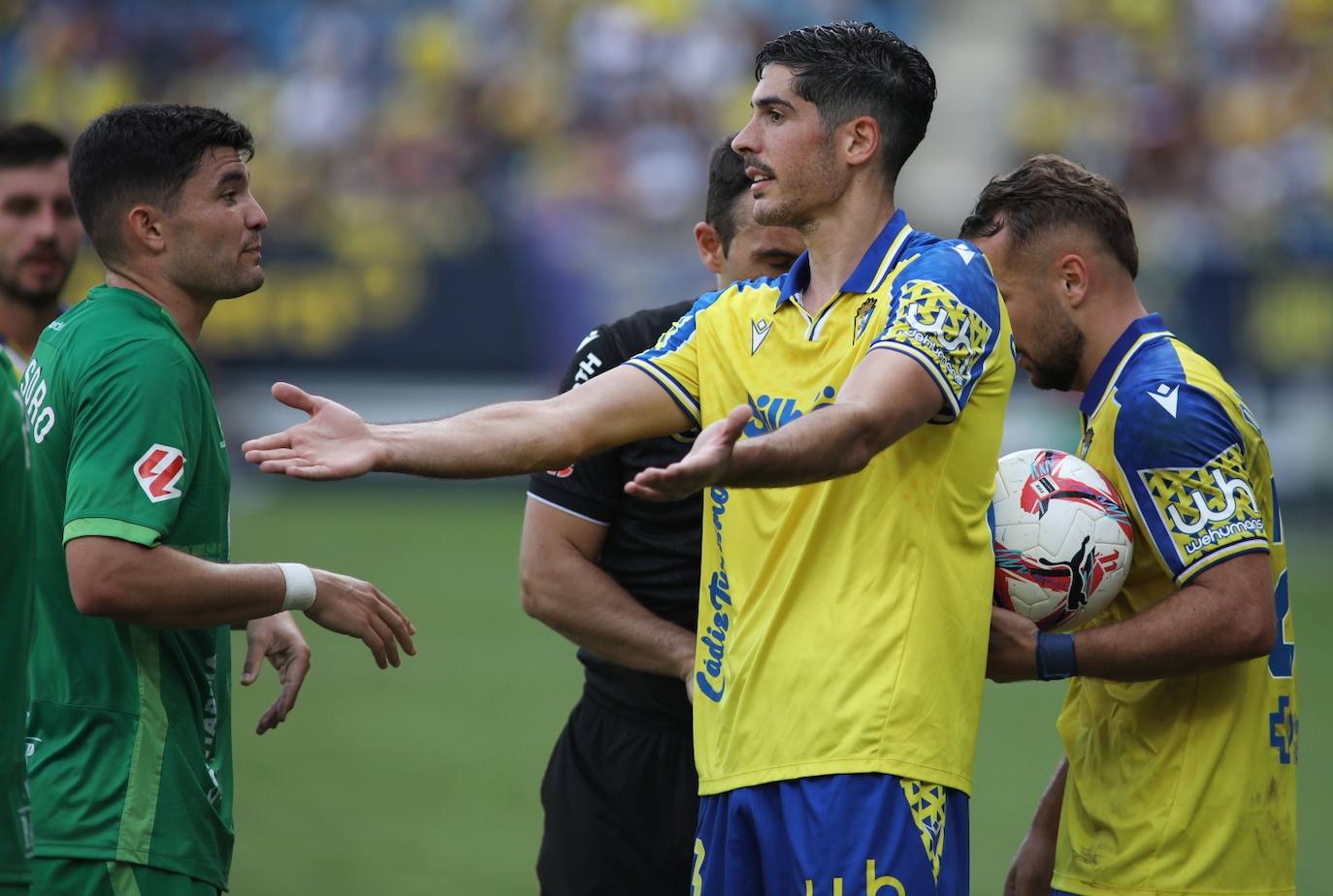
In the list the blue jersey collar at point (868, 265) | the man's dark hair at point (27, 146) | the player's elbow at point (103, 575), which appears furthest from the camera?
the man's dark hair at point (27, 146)

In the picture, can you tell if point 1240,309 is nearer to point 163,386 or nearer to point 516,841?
point 516,841

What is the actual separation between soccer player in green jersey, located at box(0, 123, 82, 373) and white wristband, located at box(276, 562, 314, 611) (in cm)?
248

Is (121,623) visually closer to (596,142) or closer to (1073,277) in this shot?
(1073,277)

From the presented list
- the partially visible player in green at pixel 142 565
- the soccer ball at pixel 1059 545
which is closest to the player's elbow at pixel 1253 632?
the soccer ball at pixel 1059 545

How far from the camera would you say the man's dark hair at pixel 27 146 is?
5.89 m

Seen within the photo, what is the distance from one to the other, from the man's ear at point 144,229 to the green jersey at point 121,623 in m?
0.16

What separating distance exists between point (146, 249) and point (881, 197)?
1.75m

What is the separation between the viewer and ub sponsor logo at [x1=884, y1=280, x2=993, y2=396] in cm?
324

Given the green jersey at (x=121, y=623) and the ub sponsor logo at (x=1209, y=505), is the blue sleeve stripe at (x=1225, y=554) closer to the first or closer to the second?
the ub sponsor logo at (x=1209, y=505)

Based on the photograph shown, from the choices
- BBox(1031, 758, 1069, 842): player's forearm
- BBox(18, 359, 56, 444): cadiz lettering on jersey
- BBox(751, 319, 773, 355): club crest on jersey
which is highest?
BBox(751, 319, 773, 355): club crest on jersey

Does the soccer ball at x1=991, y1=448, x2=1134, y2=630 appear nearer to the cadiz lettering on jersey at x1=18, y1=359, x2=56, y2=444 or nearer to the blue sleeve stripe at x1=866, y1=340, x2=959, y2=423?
the blue sleeve stripe at x1=866, y1=340, x2=959, y2=423

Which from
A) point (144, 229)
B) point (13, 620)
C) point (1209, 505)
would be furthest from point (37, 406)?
point (1209, 505)

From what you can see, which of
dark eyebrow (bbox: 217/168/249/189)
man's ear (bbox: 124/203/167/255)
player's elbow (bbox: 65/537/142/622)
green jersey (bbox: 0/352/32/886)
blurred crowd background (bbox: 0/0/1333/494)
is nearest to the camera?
green jersey (bbox: 0/352/32/886)

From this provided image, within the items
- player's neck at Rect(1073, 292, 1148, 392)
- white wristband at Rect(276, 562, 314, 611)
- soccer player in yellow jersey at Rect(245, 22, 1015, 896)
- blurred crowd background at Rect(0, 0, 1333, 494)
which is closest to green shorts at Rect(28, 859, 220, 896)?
white wristband at Rect(276, 562, 314, 611)
